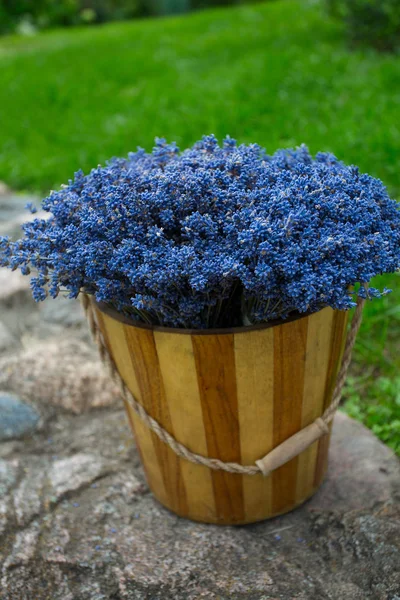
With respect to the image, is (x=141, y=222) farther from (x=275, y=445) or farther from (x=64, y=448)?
(x=64, y=448)

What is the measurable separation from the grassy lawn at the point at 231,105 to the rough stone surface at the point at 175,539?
31cm

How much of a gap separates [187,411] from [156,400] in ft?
0.32

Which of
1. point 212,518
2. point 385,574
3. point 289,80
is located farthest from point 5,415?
point 289,80

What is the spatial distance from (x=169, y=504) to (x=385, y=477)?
0.68 m

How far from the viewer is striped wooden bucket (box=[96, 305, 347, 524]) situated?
1541 millimetres

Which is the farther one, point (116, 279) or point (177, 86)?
point (177, 86)

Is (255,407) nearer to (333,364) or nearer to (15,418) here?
(333,364)

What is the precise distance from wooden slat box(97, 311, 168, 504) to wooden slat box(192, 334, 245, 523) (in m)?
0.20

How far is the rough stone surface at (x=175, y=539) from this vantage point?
5.39 ft

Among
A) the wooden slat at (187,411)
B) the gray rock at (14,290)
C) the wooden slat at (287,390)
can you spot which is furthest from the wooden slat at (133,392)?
the gray rock at (14,290)

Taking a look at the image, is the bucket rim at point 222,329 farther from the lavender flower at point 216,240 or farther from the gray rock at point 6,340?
the gray rock at point 6,340

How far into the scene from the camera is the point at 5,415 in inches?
91.9

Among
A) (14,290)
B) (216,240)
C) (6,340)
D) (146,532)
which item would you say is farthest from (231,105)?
(146,532)

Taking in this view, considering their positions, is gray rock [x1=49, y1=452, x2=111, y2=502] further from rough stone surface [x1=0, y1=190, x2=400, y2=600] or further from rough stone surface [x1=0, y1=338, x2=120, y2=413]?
rough stone surface [x1=0, y1=338, x2=120, y2=413]
